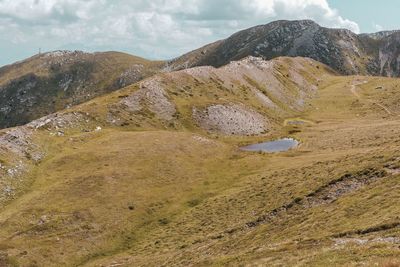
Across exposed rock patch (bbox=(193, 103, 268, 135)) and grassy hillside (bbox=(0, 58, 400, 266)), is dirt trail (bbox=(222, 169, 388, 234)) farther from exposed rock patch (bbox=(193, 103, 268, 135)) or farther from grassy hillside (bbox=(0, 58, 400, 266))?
exposed rock patch (bbox=(193, 103, 268, 135))

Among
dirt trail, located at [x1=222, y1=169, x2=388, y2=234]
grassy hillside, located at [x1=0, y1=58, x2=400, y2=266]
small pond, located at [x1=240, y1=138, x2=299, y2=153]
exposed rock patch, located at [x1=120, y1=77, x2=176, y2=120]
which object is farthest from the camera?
exposed rock patch, located at [x1=120, y1=77, x2=176, y2=120]

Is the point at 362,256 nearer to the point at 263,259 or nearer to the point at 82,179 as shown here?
the point at 263,259

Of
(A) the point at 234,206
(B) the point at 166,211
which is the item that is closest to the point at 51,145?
(B) the point at 166,211

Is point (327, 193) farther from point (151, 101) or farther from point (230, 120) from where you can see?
point (151, 101)

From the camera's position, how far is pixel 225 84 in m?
158

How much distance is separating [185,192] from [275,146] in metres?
39.5

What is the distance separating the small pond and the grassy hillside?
346 centimetres

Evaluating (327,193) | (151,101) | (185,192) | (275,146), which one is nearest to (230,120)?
(275,146)

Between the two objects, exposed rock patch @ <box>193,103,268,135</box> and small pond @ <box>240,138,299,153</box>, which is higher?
exposed rock patch @ <box>193,103,268,135</box>

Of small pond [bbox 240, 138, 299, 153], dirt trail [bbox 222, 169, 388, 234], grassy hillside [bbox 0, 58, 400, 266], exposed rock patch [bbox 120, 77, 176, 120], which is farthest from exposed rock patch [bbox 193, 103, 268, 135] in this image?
dirt trail [bbox 222, 169, 388, 234]

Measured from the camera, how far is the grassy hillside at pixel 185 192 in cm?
4250

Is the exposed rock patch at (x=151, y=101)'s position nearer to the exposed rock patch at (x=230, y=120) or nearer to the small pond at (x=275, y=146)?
the exposed rock patch at (x=230, y=120)

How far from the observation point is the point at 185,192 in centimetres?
7688

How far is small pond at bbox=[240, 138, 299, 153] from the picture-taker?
10574 centimetres
